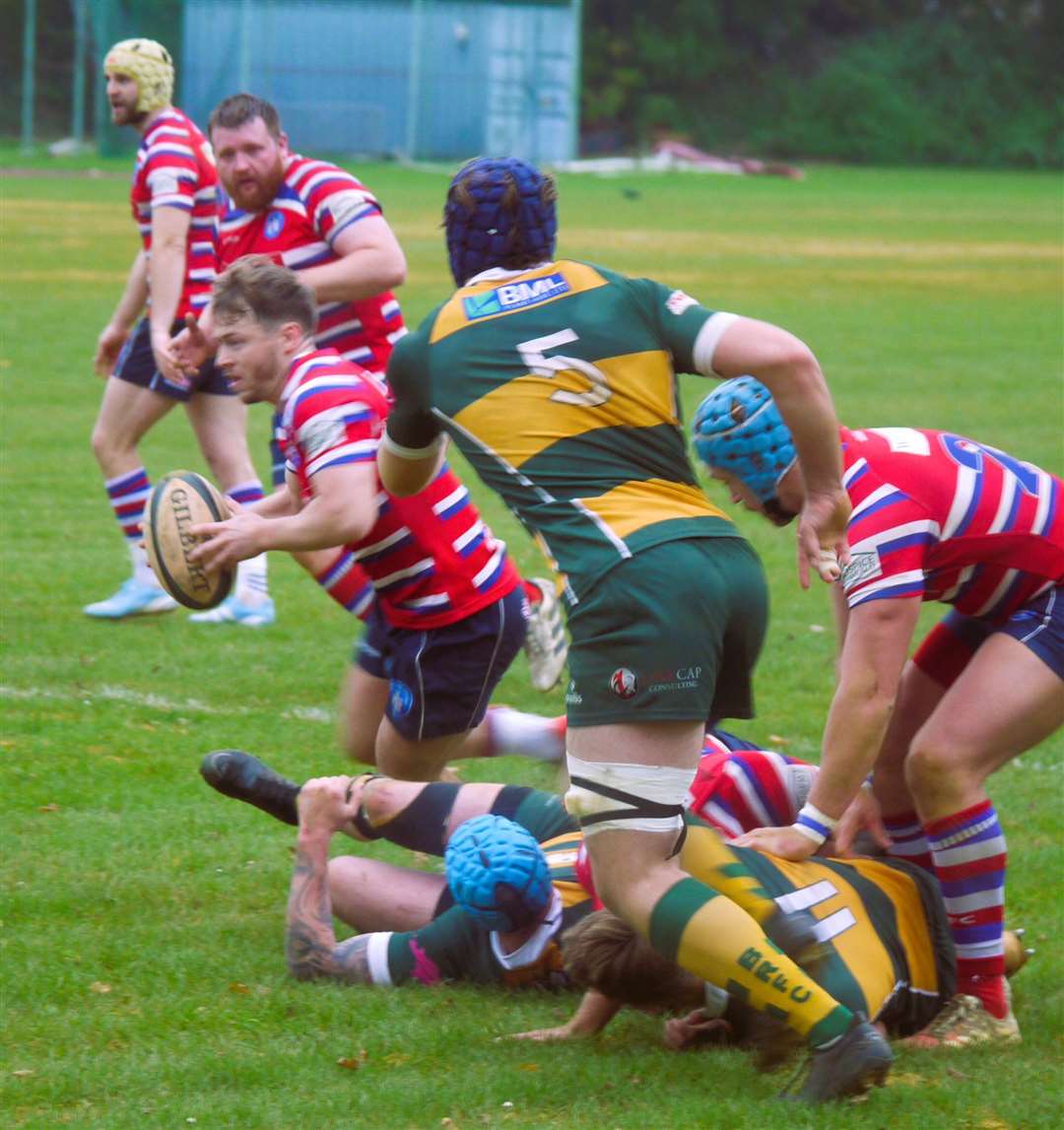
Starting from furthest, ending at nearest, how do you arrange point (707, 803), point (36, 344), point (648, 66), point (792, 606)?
point (648, 66) < point (36, 344) < point (792, 606) < point (707, 803)

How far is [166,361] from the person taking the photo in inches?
283

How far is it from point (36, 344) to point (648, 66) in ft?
133

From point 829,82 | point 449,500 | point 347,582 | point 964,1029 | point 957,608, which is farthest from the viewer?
point 829,82

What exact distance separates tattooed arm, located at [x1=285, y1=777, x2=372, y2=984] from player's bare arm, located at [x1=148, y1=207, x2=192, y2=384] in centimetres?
328

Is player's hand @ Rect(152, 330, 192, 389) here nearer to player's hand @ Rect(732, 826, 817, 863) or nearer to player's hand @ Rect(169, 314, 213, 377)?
player's hand @ Rect(169, 314, 213, 377)

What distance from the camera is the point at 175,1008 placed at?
4.19 metres

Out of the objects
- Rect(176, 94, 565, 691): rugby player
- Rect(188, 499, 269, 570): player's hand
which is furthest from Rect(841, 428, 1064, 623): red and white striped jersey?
Rect(176, 94, 565, 691): rugby player

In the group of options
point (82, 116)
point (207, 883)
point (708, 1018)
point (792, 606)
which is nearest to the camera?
point (708, 1018)

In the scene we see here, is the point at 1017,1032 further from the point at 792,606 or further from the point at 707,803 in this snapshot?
the point at 792,606

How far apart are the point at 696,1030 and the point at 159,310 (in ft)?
14.3

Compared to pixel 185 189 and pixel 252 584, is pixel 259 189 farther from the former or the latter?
pixel 252 584

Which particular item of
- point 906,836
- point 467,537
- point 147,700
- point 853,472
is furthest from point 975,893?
point 147,700

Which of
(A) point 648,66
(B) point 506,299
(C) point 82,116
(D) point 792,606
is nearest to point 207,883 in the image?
(B) point 506,299

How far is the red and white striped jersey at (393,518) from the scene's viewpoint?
15.1 feet
